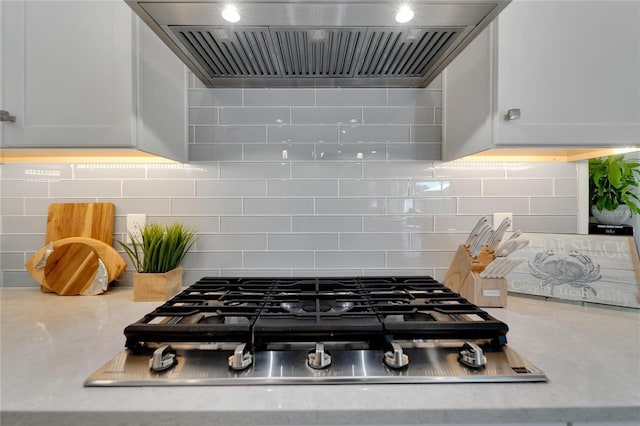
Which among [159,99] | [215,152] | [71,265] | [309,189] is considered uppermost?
[159,99]

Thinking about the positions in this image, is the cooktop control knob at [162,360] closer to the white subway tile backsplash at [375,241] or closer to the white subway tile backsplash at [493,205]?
the white subway tile backsplash at [375,241]

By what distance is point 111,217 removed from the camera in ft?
4.11

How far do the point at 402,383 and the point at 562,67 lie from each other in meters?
0.95

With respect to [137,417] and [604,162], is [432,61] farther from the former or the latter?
[137,417]

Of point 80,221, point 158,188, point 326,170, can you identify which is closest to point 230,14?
point 326,170

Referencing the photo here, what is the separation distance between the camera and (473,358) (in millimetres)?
640

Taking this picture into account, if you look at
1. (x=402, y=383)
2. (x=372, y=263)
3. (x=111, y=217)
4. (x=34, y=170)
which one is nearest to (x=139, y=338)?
(x=402, y=383)

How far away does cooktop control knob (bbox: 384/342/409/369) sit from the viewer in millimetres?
628

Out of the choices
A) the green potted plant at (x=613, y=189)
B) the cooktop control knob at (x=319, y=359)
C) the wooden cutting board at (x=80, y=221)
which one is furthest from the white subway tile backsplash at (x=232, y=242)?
the green potted plant at (x=613, y=189)

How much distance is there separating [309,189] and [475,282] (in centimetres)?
67

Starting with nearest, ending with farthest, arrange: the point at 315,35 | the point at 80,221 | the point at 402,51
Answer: the point at 315,35, the point at 402,51, the point at 80,221

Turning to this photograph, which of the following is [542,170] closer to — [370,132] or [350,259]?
[370,132]

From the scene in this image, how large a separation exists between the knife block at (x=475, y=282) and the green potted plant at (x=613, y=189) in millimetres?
598

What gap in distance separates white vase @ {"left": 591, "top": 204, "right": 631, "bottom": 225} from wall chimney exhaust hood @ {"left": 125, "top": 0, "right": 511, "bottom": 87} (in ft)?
2.90
